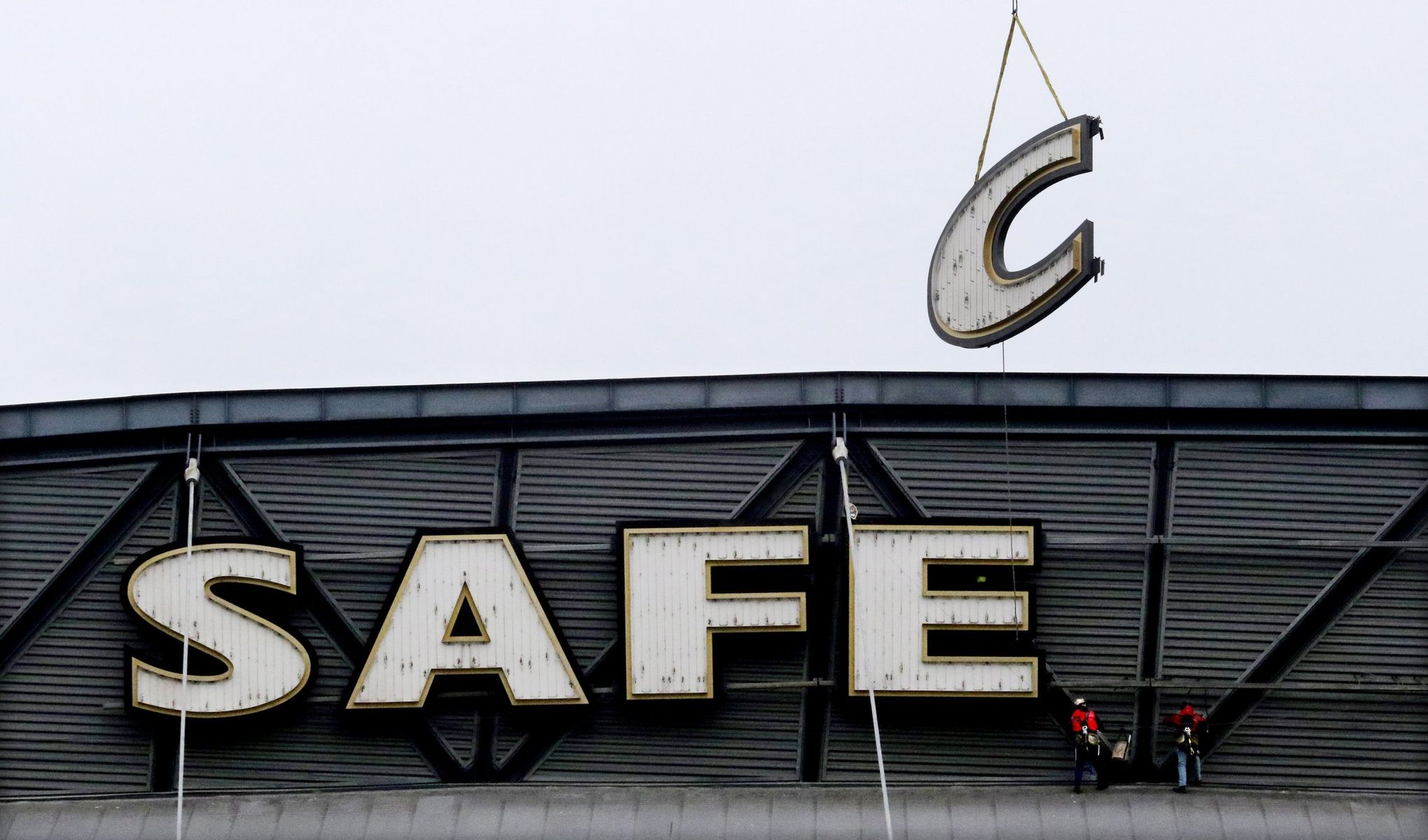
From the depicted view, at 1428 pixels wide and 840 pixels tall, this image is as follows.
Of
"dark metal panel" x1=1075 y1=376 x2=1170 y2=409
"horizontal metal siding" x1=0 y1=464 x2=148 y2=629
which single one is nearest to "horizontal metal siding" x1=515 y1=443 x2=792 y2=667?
"dark metal panel" x1=1075 y1=376 x2=1170 y2=409

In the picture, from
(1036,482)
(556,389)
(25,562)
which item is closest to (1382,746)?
(1036,482)

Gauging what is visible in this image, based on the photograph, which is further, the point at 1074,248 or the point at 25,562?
the point at 25,562

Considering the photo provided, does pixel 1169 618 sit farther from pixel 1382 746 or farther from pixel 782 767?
pixel 782 767

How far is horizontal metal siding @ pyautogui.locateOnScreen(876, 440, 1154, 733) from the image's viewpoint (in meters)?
38.0

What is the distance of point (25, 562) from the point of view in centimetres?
3816

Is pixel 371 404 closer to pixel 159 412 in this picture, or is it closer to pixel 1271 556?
pixel 159 412

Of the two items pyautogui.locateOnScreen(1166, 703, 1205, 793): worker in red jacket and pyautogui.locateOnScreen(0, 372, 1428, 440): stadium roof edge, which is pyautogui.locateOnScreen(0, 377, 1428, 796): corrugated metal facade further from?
pyautogui.locateOnScreen(1166, 703, 1205, 793): worker in red jacket

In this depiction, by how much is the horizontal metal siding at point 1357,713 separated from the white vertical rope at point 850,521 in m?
6.73

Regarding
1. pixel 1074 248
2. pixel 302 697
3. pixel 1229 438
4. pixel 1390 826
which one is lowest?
pixel 1390 826

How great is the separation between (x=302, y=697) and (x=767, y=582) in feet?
31.9

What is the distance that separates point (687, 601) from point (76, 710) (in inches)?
501

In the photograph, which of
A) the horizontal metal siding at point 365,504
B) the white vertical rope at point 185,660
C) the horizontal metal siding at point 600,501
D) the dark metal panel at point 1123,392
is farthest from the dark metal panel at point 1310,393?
the white vertical rope at point 185,660

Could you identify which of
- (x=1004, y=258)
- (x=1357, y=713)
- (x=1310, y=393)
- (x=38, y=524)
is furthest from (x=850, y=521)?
(x=38, y=524)

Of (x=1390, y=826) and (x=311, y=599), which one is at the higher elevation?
(x=311, y=599)
